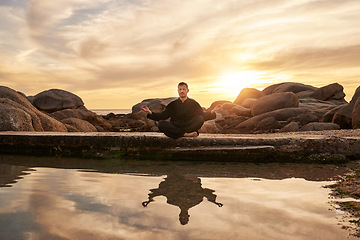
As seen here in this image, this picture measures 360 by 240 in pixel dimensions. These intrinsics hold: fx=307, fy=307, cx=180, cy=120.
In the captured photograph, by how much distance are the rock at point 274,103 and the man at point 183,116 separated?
12.4 meters

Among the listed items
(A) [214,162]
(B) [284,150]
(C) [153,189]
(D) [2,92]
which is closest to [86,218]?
(C) [153,189]

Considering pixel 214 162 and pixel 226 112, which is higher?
pixel 226 112

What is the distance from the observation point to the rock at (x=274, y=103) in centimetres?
1747

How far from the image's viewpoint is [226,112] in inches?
813

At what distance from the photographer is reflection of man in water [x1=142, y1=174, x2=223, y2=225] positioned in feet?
9.70

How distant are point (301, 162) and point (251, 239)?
12.1 feet

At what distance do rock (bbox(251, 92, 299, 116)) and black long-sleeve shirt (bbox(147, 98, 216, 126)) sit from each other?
489 inches

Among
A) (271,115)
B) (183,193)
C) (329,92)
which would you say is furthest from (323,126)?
(329,92)

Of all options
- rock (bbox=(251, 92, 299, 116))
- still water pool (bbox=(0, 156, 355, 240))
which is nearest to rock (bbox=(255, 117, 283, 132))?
rock (bbox=(251, 92, 299, 116))

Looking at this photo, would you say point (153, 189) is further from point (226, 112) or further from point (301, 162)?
point (226, 112)

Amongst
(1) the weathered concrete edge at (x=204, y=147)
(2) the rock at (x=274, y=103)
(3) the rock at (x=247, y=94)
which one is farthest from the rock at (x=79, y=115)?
(3) the rock at (x=247, y=94)

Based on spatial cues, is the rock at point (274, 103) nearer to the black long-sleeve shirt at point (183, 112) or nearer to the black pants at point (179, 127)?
the black long-sleeve shirt at point (183, 112)

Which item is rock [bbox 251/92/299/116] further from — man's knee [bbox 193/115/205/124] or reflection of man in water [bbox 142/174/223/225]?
reflection of man in water [bbox 142/174/223/225]

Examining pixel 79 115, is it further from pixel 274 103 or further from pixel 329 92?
pixel 329 92
